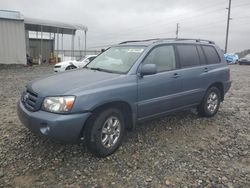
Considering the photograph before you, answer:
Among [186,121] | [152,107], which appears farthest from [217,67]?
[152,107]

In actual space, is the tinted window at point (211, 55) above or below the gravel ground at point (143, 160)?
above

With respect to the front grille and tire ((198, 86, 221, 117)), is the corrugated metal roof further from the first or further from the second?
tire ((198, 86, 221, 117))

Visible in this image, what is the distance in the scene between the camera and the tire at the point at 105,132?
367 cm

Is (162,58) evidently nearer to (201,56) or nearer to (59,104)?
(201,56)

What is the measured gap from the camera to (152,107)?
4.48 m

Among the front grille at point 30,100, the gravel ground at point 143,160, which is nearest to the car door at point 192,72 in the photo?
the gravel ground at point 143,160

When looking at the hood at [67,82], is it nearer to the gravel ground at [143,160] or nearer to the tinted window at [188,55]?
the gravel ground at [143,160]

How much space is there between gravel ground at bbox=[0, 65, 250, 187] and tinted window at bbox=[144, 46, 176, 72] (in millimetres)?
1259

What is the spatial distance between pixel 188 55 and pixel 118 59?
5.19 ft

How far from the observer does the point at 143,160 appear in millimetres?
3902

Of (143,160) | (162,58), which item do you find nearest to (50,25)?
(162,58)

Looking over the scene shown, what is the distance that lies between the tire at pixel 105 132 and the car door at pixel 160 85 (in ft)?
1.62

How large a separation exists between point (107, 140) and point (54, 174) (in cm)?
92

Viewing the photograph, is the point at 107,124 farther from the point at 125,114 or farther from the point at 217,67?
the point at 217,67
